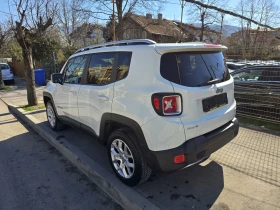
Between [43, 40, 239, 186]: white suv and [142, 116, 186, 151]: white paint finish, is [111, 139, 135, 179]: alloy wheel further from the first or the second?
[142, 116, 186, 151]: white paint finish

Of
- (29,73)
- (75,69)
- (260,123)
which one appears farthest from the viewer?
(29,73)

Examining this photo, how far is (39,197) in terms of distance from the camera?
2.81 meters

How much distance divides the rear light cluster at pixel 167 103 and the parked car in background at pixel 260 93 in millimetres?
3760

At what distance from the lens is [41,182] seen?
3145 millimetres

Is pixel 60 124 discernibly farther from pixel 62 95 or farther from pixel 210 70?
pixel 210 70

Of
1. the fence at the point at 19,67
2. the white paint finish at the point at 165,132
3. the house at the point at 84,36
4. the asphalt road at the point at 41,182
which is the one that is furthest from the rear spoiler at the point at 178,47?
the house at the point at 84,36

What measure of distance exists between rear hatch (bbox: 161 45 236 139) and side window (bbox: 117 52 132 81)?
51 centimetres

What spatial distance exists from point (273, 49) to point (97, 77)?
8368mm

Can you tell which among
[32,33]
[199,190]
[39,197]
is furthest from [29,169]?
[32,33]

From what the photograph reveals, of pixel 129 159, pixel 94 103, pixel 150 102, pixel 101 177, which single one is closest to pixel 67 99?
pixel 94 103

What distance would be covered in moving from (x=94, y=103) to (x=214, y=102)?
1676mm

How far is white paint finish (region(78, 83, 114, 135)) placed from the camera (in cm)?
290

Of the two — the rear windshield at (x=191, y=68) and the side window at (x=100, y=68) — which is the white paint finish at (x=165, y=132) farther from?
the side window at (x=100, y=68)

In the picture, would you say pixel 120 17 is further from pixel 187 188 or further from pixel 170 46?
pixel 187 188
